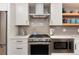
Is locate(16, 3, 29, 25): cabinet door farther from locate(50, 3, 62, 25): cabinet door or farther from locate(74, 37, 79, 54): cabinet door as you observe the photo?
locate(74, 37, 79, 54): cabinet door

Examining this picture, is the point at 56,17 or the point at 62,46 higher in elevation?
the point at 56,17

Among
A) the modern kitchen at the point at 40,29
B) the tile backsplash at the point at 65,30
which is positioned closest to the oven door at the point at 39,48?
the modern kitchen at the point at 40,29

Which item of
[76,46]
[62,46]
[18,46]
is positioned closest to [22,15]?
[18,46]

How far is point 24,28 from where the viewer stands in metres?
5.37

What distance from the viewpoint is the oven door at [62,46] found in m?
4.83

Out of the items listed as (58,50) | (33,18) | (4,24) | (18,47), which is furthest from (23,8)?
(58,50)

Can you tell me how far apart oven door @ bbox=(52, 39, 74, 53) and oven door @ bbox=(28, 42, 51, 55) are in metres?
0.20

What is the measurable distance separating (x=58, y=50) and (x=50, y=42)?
0.36 meters

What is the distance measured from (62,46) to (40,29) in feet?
3.49

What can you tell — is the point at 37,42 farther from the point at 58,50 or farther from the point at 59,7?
the point at 59,7

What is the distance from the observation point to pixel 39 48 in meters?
4.84

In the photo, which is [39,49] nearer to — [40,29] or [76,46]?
[40,29]

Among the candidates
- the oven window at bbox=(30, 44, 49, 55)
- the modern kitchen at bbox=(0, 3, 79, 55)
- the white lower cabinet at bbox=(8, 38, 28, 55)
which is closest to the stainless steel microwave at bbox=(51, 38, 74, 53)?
the modern kitchen at bbox=(0, 3, 79, 55)

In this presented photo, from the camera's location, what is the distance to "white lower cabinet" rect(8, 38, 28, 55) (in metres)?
4.73
